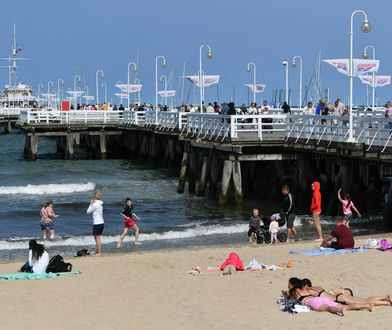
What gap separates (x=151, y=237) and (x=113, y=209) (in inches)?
288

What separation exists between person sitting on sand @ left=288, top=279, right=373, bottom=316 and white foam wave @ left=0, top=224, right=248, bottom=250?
9.40m

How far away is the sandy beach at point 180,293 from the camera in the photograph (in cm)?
1087

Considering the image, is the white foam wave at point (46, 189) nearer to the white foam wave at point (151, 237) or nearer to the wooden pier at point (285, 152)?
the wooden pier at point (285, 152)

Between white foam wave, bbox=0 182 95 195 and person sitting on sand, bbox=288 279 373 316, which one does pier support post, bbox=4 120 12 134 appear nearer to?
white foam wave, bbox=0 182 95 195

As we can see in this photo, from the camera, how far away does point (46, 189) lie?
36438 millimetres

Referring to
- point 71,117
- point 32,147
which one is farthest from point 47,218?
point 32,147

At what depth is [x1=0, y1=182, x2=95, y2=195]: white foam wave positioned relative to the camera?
1409 inches

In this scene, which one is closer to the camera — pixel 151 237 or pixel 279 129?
pixel 151 237

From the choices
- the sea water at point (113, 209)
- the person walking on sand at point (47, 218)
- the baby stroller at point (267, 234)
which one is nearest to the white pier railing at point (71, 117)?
the sea water at point (113, 209)

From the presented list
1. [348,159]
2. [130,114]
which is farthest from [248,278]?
[130,114]

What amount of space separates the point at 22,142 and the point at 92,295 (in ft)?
235

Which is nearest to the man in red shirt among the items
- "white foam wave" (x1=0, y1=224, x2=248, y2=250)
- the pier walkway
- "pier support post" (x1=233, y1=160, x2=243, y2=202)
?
the pier walkway

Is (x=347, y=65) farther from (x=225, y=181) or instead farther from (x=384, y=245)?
(x=384, y=245)

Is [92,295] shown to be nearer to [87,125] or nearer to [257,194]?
[257,194]
